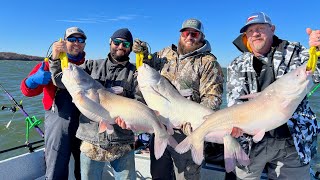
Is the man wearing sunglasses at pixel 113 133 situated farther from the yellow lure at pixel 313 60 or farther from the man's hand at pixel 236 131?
the yellow lure at pixel 313 60

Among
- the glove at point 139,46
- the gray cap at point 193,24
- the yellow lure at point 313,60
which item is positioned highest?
the gray cap at point 193,24

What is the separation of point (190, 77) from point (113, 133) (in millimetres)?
1427

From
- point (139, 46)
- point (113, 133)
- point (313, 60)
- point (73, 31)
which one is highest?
point (73, 31)

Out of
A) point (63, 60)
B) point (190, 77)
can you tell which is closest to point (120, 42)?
point (63, 60)

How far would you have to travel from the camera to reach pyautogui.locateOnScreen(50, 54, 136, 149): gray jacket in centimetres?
430

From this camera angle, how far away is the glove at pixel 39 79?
428 centimetres

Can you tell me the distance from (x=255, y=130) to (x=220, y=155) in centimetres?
233

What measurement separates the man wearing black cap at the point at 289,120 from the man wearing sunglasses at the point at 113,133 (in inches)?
62.9

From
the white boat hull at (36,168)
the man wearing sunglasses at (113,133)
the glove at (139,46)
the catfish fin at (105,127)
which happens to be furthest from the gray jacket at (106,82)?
the white boat hull at (36,168)

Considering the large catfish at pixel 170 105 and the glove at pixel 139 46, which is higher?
the glove at pixel 139 46

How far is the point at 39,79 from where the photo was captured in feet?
14.1

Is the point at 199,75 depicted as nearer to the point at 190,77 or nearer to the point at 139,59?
the point at 190,77

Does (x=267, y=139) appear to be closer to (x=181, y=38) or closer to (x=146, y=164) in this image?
(x=181, y=38)

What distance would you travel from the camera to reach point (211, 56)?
4.72 m
